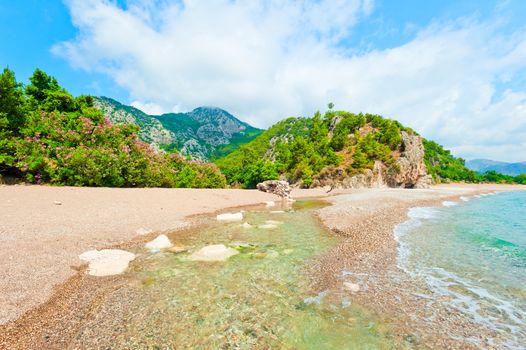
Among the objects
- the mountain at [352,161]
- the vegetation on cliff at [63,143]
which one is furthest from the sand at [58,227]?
the mountain at [352,161]

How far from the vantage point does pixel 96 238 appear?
31.9 ft

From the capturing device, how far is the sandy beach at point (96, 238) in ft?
18.9

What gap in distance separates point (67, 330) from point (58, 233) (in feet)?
20.0

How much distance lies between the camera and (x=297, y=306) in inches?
233

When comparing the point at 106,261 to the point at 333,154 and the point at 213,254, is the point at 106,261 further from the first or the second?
the point at 333,154

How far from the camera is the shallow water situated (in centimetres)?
466

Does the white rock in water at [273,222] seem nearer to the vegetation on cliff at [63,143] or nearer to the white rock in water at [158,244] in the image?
the white rock in water at [158,244]

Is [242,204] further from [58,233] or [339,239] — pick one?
[58,233]

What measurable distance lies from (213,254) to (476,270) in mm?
9685

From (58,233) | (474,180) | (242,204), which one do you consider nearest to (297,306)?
(58,233)

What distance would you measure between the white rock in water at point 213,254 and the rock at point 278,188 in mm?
25184

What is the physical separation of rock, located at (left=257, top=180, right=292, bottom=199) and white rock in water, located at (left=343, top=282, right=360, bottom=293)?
89.1 ft

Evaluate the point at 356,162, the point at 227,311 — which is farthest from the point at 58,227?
the point at 356,162

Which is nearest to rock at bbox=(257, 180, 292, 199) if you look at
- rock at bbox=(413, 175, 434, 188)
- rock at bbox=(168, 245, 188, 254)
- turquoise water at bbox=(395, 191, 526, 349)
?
turquoise water at bbox=(395, 191, 526, 349)
